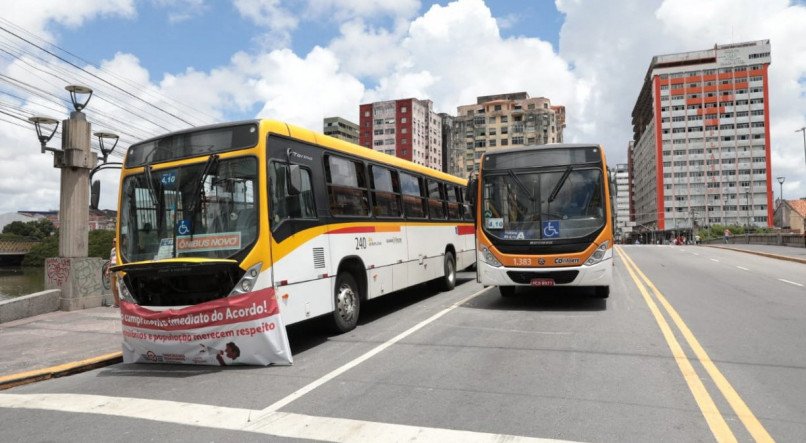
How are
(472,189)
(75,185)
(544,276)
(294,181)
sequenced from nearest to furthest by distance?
(294,181) → (544,276) → (472,189) → (75,185)

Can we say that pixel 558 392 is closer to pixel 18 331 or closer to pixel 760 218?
Answer: pixel 18 331

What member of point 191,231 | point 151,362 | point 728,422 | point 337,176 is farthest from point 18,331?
point 728,422

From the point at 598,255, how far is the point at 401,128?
4835 inches

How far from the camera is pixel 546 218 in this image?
9914 mm

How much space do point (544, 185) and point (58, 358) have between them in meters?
8.30

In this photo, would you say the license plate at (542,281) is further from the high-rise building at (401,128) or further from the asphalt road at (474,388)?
the high-rise building at (401,128)

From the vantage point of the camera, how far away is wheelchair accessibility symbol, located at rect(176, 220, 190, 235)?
6.38 m

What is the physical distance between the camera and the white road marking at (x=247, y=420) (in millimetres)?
3906

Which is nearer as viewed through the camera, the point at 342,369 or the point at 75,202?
the point at 342,369

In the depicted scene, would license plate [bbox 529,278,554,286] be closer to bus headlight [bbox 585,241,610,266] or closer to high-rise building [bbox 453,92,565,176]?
bus headlight [bbox 585,241,610,266]

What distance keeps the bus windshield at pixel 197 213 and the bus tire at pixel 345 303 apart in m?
2.03

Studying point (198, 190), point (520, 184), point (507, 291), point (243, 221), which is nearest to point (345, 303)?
point (243, 221)

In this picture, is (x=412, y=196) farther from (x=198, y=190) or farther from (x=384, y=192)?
(x=198, y=190)

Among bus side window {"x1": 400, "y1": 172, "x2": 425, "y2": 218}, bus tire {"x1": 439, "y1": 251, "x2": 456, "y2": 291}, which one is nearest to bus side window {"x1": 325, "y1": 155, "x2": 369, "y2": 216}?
bus side window {"x1": 400, "y1": 172, "x2": 425, "y2": 218}
